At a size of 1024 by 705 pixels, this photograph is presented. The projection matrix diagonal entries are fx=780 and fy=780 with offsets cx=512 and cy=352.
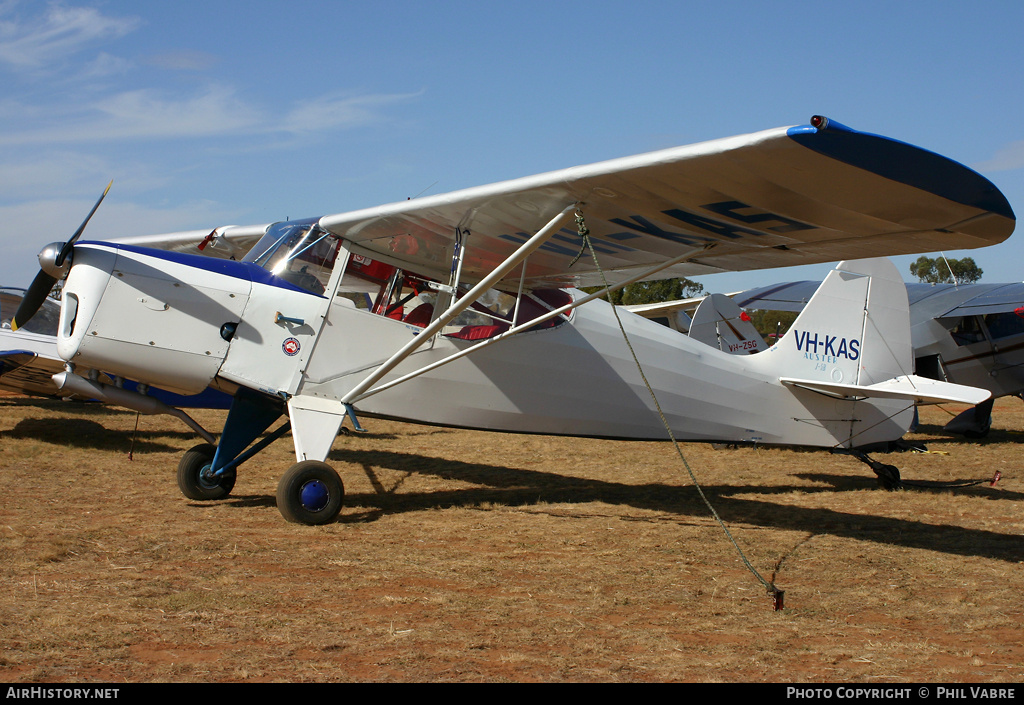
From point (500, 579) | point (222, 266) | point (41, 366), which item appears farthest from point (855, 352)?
point (41, 366)

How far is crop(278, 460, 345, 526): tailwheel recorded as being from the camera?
5.76m

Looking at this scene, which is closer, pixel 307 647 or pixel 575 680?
pixel 575 680

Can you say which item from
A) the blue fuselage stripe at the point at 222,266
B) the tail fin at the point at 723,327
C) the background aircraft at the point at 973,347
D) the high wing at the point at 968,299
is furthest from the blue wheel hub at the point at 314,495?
the background aircraft at the point at 973,347

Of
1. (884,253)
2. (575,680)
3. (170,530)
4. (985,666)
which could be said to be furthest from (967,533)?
(170,530)

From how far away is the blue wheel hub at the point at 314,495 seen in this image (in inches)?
229

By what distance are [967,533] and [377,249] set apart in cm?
543

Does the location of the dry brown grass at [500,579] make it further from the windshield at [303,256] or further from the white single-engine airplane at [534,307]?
the windshield at [303,256]

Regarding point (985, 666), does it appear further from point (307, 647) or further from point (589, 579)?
point (307, 647)

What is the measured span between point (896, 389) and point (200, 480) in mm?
6718

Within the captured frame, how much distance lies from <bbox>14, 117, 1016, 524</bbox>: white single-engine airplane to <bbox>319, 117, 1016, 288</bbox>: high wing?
0.02m

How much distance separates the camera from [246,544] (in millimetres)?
5215

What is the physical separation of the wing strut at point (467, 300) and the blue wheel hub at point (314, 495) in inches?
30.4

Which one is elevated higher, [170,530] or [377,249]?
[377,249]

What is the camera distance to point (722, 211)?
4914 millimetres
